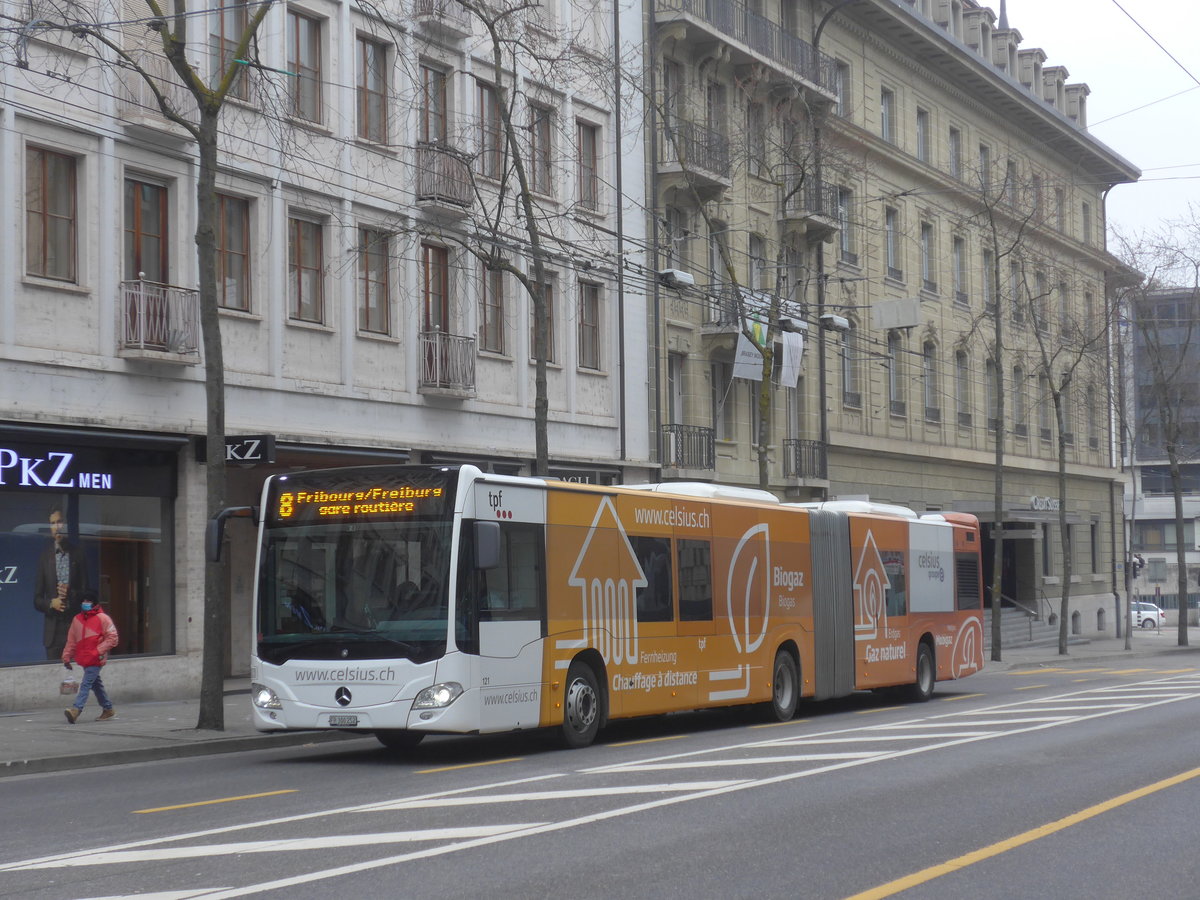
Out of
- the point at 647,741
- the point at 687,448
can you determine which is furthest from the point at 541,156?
the point at 647,741

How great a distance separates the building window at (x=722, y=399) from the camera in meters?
38.3

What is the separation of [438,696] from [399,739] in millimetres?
2659

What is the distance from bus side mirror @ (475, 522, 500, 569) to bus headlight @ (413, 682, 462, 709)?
1.16 meters

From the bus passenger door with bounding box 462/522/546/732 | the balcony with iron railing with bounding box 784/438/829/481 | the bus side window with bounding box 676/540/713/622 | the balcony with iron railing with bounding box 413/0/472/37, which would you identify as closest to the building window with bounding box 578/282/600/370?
the balcony with iron railing with bounding box 413/0/472/37

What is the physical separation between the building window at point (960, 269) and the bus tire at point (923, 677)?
1033 inches

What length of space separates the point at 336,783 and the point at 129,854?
418 cm

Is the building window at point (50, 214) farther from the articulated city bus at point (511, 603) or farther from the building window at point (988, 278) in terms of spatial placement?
the building window at point (988, 278)

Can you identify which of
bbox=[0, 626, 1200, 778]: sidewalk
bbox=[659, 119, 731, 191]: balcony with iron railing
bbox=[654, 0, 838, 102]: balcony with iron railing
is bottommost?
bbox=[0, 626, 1200, 778]: sidewalk

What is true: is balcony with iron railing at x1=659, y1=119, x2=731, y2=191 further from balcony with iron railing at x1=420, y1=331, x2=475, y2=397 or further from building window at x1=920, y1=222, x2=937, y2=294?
building window at x1=920, y1=222, x2=937, y2=294

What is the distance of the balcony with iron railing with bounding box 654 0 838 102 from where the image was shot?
3616cm

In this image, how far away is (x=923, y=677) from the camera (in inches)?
1041

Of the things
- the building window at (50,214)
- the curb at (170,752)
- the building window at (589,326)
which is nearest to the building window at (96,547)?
the building window at (50,214)

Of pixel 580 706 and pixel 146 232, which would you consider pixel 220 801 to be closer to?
pixel 580 706

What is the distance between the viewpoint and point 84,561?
22906 mm
